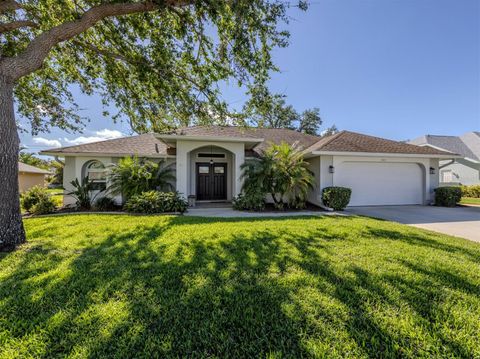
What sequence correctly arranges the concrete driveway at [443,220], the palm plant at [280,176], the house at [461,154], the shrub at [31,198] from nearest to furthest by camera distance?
the concrete driveway at [443,220] → the shrub at [31,198] → the palm plant at [280,176] → the house at [461,154]

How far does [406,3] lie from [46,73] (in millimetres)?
13820

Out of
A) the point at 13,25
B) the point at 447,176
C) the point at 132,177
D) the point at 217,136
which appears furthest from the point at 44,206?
the point at 447,176

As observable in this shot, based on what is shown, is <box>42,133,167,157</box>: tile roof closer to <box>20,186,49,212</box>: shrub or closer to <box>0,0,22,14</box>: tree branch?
<box>20,186,49,212</box>: shrub

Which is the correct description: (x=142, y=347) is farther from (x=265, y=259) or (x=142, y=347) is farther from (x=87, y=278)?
(x=265, y=259)

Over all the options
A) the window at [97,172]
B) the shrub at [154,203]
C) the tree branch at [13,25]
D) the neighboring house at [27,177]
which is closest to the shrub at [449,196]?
the shrub at [154,203]

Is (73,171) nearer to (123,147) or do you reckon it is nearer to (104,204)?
(123,147)

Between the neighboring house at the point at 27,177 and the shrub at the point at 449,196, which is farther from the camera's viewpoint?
the neighboring house at the point at 27,177

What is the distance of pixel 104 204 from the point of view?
30.7 ft

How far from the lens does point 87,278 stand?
3096mm

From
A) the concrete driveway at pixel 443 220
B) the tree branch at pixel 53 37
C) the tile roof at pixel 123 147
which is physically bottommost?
the concrete driveway at pixel 443 220

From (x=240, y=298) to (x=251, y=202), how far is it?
658 centimetres

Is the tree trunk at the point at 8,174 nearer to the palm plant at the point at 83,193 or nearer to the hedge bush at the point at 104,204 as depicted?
the hedge bush at the point at 104,204

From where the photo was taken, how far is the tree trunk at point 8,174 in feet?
14.1

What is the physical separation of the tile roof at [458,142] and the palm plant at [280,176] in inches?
816
